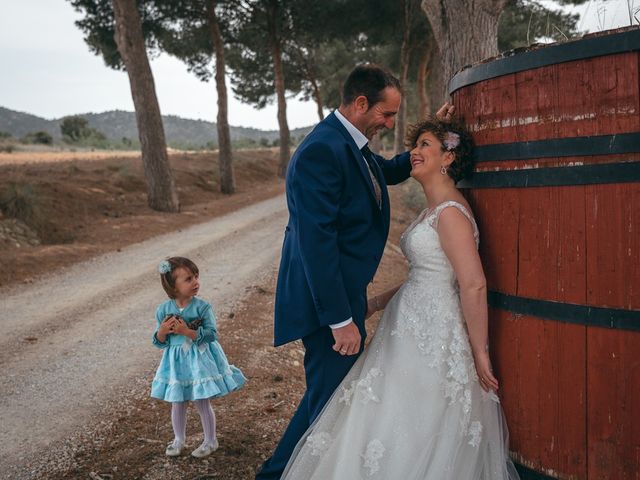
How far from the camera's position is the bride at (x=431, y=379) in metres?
2.22

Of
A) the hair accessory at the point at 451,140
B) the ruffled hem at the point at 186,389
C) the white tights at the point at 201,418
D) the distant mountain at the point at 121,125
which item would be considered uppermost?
the distant mountain at the point at 121,125

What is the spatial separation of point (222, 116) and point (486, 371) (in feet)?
54.5

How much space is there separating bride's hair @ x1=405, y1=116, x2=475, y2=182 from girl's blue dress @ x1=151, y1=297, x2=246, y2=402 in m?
1.50

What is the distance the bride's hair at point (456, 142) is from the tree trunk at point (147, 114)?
11.6 m

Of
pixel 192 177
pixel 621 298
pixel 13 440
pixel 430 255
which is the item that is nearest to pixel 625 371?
pixel 621 298

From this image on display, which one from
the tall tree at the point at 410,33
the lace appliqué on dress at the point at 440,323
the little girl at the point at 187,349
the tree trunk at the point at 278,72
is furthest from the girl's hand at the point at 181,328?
the tree trunk at the point at 278,72

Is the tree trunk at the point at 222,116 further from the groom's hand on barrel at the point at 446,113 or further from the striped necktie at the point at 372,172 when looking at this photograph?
the groom's hand on barrel at the point at 446,113

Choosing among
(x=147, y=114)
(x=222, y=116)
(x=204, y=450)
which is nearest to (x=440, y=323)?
(x=204, y=450)

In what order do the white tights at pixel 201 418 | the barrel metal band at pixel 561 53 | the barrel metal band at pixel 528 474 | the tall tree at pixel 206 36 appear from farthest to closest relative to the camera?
the tall tree at pixel 206 36 → the white tights at pixel 201 418 → the barrel metal band at pixel 528 474 → the barrel metal band at pixel 561 53

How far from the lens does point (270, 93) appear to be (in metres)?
27.5

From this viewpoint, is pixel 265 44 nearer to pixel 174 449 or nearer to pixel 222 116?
pixel 222 116

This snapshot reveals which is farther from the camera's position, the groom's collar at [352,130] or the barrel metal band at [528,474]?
the groom's collar at [352,130]

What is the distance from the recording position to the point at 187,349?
3.13 metres

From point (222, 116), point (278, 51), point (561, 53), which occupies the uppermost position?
point (278, 51)
